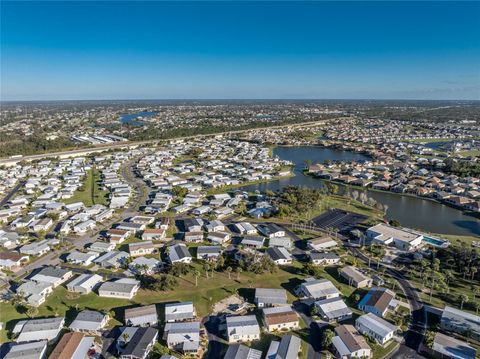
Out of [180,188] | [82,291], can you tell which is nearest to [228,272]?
[82,291]

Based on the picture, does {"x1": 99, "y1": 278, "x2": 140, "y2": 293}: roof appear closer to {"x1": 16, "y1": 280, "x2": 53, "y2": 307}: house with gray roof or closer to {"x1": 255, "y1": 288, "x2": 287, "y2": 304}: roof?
{"x1": 16, "y1": 280, "x2": 53, "y2": 307}: house with gray roof

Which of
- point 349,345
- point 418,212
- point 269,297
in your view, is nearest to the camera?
point 349,345

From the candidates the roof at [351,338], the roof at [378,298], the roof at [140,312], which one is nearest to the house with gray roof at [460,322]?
the roof at [378,298]

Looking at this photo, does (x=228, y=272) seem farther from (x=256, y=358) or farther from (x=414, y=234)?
(x=414, y=234)

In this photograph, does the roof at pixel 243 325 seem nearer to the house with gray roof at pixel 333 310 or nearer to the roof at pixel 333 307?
the house with gray roof at pixel 333 310

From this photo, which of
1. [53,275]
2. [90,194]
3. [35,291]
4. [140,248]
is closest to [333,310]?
[140,248]

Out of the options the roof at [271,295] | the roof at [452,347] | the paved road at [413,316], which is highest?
the roof at [271,295]

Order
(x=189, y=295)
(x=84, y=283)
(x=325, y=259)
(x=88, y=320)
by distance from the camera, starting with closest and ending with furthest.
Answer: (x=88, y=320)
(x=189, y=295)
(x=84, y=283)
(x=325, y=259)

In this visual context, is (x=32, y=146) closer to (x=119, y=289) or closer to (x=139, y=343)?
(x=119, y=289)
